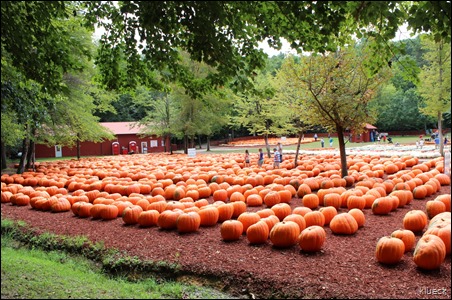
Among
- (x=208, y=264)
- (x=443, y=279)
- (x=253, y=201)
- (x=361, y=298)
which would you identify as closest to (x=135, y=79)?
(x=208, y=264)

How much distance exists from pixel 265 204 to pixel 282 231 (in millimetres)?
3533

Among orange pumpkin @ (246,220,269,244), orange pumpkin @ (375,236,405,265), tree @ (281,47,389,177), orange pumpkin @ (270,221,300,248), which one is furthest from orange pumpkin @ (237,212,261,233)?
tree @ (281,47,389,177)

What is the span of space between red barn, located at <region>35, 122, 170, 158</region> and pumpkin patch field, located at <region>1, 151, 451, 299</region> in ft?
101

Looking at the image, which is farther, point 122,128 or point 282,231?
point 122,128

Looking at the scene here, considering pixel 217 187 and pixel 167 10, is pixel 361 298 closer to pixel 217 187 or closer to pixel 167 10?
pixel 167 10

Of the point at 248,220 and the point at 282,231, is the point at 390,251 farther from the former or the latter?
the point at 248,220

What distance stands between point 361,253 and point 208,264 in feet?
7.82

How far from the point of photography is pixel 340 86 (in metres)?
12.1

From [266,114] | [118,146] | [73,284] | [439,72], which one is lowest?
[73,284]

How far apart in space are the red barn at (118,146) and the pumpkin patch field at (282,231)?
3069 cm

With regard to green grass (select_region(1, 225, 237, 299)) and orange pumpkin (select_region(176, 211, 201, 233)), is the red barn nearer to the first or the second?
orange pumpkin (select_region(176, 211, 201, 233))

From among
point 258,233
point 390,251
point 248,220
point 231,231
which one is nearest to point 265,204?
point 248,220

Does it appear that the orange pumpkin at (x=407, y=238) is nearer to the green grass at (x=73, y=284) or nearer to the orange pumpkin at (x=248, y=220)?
the orange pumpkin at (x=248, y=220)

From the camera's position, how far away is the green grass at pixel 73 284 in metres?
4.39
